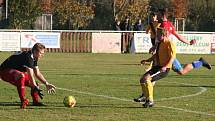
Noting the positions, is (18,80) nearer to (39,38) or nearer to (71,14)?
(39,38)

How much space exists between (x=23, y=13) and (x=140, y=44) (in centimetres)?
2177

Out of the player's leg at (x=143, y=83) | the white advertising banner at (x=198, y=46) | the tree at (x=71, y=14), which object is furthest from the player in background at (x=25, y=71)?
the tree at (x=71, y=14)

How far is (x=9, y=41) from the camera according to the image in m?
37.0

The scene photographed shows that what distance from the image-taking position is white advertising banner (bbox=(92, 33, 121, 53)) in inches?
1533

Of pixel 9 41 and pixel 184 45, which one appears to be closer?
pixel 9 41

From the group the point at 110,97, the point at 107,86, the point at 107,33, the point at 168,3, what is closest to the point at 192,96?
the point at 110,97

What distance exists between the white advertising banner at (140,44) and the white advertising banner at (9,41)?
734 centimetres

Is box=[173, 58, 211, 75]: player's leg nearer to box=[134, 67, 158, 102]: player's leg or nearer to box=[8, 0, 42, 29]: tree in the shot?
box=[134, 67, 158, 102]: player's leg

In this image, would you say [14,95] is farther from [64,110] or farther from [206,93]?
[206,93]

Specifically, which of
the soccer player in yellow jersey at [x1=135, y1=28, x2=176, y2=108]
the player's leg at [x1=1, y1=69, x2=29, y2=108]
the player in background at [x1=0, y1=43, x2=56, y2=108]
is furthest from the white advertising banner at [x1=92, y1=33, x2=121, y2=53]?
the player's leg at [x1=1, y1=69, x2=29, y2=108]

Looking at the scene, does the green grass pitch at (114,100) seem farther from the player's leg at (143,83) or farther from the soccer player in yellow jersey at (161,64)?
the soccer player in yellow jersey at (161,64)

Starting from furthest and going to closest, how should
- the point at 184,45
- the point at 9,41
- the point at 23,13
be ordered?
the point at 23,13, the point at 184,45, the point at 9,41

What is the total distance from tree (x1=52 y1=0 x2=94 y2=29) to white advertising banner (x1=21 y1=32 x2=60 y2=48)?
2951 centimetres

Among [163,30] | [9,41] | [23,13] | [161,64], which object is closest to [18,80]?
[161,64]
